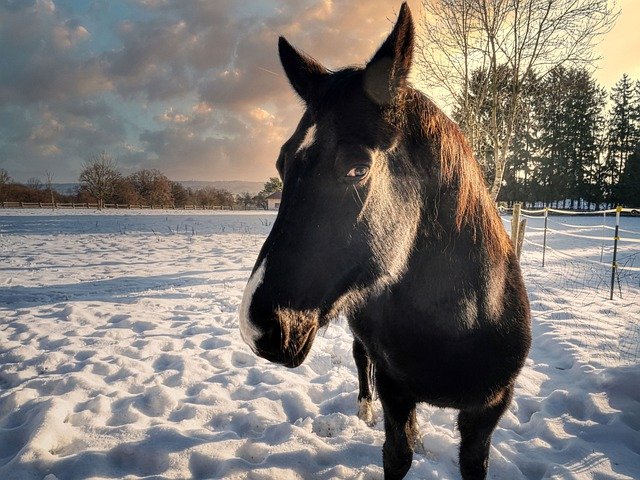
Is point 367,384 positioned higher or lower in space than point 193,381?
higher

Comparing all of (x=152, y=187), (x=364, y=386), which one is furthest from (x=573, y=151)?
(x=152, y=187)

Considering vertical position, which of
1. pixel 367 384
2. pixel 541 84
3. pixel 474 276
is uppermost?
pixel 541 84

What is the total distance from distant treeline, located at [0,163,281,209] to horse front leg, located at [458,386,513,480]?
217ft

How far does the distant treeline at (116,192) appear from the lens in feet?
211

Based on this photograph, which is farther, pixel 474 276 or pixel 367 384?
pixel 367 384

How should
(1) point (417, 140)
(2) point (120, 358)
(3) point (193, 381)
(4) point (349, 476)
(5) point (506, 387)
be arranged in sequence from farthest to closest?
(2) point (120, 358) → (3) point (193, 381) → (4) point (349, 476) → (5) point (506, 387) → (1) point (417, 140)

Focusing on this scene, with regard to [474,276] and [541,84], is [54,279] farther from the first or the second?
[541,84]

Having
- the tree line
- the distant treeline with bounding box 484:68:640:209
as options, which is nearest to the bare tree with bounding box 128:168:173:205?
the tree line

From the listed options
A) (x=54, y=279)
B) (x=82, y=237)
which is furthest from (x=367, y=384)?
(x=82, y=237)

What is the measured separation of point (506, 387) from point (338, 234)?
1436 millimetres

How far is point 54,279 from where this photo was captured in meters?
8.45

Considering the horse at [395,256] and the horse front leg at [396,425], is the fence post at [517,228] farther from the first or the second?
the horse front leg at [396,425]

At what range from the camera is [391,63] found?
4.64 ft

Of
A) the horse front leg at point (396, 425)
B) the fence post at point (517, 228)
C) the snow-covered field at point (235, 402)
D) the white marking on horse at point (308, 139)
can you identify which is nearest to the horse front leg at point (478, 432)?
the horse front leg at point (396, 425)
